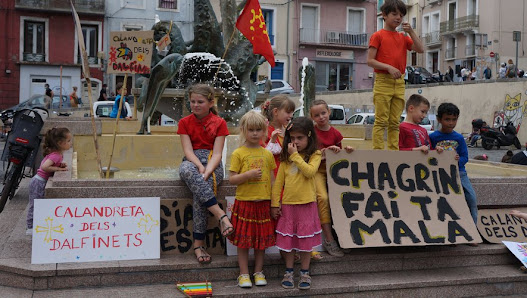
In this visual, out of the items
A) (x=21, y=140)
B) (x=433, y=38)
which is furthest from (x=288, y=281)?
(x=433, y=38)

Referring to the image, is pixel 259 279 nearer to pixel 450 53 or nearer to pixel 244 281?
pixel 244 281

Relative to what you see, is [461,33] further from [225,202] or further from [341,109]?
[225,202]

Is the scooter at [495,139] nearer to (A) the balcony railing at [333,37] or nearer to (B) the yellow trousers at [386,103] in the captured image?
(B) the yellow trousers at [386,103]

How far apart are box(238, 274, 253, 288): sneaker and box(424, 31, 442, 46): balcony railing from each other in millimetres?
46699

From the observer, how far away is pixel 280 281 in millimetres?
4871

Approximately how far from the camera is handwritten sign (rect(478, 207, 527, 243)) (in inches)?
230

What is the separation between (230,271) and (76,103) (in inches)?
997

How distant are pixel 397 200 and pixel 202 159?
Answer: 65.3 inches

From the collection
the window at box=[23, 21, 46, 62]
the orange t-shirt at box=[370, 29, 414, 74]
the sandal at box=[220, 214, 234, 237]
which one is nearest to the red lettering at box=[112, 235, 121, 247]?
the sandal at box=[220, 214, 234, 237]

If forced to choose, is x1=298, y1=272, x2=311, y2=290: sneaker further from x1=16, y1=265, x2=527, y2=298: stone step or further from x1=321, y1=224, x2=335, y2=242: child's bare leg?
x1=321, y1=224, x2=335, y2=242: child's bare leg

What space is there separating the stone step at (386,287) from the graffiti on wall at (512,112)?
22105mm

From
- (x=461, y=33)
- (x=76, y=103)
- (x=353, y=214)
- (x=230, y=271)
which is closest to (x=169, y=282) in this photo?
(x=230, y=271)

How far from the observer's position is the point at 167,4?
3881 cm

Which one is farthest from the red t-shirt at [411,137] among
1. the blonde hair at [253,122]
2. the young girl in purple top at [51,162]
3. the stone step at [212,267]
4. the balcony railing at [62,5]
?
the balcony railing at [62,5]
